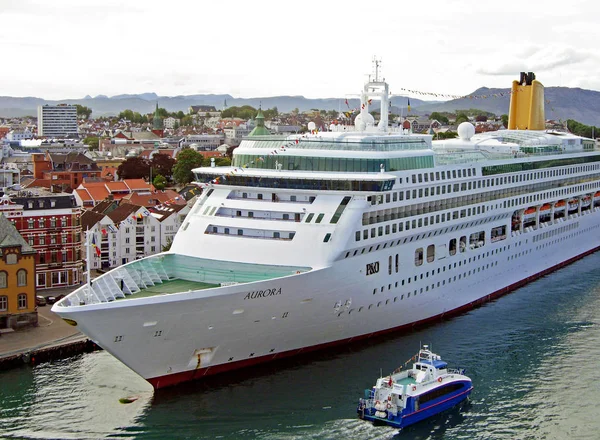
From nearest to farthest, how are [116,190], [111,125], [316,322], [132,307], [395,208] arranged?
1. [132,307]
2. [316,322]
3. [395,208]
4. [116,190]
5. [111,125]

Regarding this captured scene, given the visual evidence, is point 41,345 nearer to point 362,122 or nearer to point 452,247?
point 362,122

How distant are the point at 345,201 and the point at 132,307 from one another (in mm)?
9372

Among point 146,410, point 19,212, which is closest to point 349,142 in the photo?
point 146,410

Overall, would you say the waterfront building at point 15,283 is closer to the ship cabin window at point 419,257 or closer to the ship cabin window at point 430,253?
the ship cabin window at point 419,257

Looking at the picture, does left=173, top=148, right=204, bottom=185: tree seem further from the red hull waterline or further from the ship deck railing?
the ship deck railing

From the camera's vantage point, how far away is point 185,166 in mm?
82500

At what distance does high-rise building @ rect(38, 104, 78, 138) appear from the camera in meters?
190

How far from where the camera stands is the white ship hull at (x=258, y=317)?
25297 mm

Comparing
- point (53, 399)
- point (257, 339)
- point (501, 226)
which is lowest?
point (53, 399)

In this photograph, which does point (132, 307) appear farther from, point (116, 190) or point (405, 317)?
point (116, 190)

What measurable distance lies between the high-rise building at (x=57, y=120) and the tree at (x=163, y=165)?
345 feet

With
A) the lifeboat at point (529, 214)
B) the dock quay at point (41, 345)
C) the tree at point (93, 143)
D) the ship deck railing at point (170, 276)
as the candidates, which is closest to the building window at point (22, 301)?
the dock quay at point (41, 345)

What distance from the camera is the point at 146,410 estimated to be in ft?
84.7

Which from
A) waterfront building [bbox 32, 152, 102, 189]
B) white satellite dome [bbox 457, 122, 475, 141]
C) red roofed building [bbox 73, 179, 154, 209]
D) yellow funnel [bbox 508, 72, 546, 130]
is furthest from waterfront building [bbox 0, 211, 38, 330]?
waterfront building [bbox 32, 152, 102, 189]
